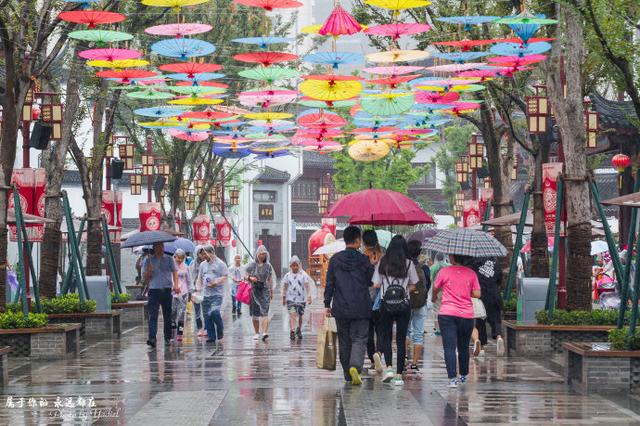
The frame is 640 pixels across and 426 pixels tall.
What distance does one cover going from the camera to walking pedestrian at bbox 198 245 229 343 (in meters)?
21.6

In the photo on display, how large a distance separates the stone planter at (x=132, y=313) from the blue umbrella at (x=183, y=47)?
9512 mm

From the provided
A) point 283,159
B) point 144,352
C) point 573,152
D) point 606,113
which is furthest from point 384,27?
point 283,159

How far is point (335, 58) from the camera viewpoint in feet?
63.7

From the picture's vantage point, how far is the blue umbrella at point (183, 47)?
18781 millimetres

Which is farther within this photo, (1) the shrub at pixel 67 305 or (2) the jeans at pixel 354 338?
(1) the shrub at pixel 67 305

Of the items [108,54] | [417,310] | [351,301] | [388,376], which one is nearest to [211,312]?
[108,54]

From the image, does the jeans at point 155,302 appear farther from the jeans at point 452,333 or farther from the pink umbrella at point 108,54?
the jeans at point 452,333

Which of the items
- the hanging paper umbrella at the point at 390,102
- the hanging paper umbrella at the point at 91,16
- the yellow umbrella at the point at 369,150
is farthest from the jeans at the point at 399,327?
the yellow umbrella at the point at 369,150

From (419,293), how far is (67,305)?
8968 mm

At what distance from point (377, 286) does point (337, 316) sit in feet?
2.99

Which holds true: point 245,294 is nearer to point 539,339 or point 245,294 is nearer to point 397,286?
point 539,339

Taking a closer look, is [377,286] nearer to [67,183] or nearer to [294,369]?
[294,369]

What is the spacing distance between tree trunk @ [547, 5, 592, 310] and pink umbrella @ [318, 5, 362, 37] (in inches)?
121

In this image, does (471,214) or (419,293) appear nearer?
(419,293)
